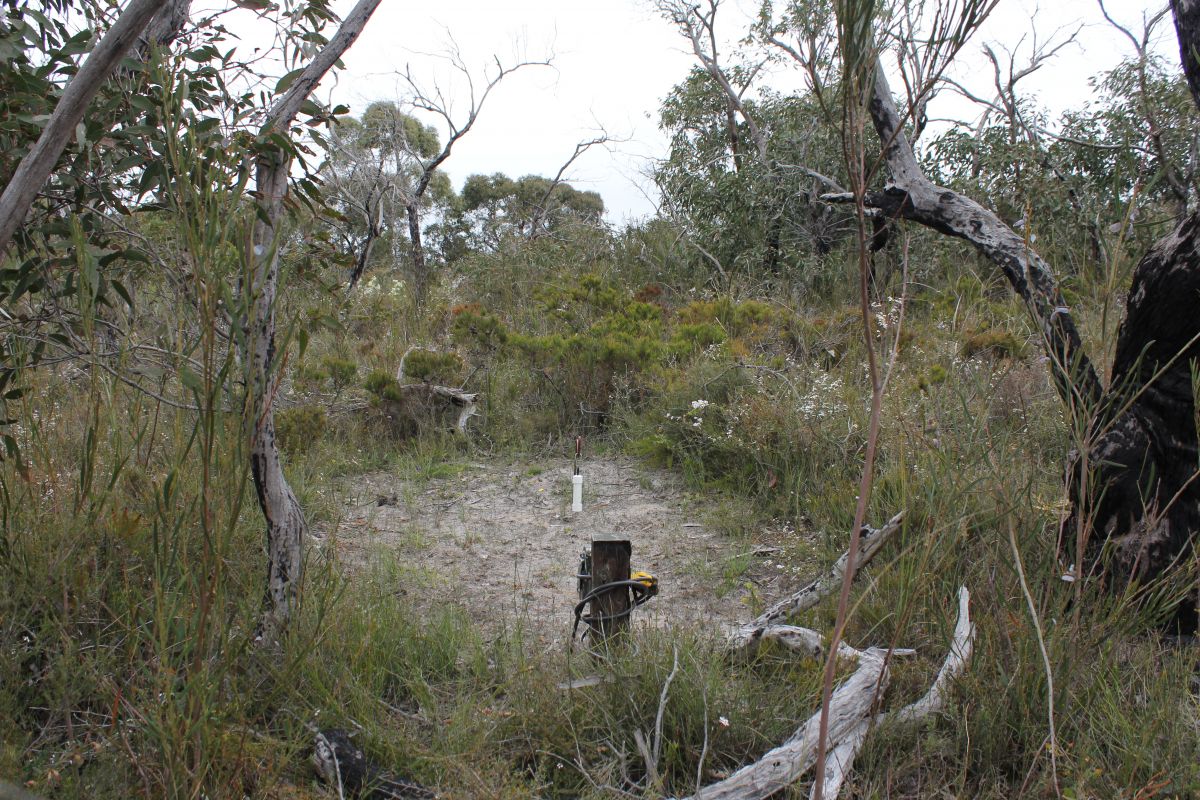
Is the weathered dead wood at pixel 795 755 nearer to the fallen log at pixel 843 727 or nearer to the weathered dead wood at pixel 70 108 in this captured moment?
the fallen log at pixel 843 727

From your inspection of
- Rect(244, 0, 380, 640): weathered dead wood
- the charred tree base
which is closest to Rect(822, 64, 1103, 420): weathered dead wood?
the charred tree base

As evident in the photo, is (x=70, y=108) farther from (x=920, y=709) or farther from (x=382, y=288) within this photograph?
(x=382, y=288)

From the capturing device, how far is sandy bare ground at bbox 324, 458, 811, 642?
3.32m

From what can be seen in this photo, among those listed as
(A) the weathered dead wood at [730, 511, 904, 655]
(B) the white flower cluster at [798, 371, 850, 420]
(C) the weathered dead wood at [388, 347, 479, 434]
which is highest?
(B) the white flower cluster at [798, 371, 850, 420]

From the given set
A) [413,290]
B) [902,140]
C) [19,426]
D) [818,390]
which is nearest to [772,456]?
[818,390]

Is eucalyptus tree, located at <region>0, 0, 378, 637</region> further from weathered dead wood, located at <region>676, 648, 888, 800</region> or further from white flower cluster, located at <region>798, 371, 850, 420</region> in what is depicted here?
white flower cluster, located at <region>798, 371, 850, 420</region>

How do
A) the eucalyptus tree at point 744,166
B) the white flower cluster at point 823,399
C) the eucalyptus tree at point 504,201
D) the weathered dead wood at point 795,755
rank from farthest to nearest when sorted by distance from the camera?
the eucalyptus tree at point 504,201 → the eucalyptus tree at point 744,166 → the white flower cluster at point 823,399 → the weathered dead wood at point 795,755

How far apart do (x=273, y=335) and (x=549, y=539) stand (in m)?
2.24

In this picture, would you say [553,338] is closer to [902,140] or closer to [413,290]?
[902,140]

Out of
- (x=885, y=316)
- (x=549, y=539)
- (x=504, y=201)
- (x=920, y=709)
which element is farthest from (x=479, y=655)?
(x=504, y=201)

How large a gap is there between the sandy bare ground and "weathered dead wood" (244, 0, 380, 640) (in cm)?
83

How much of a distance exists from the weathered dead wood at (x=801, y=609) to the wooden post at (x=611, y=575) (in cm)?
38

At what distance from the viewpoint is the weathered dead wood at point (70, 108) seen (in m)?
1.19

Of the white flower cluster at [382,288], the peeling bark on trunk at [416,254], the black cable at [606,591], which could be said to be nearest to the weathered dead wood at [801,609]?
the black cable at [606,591]
